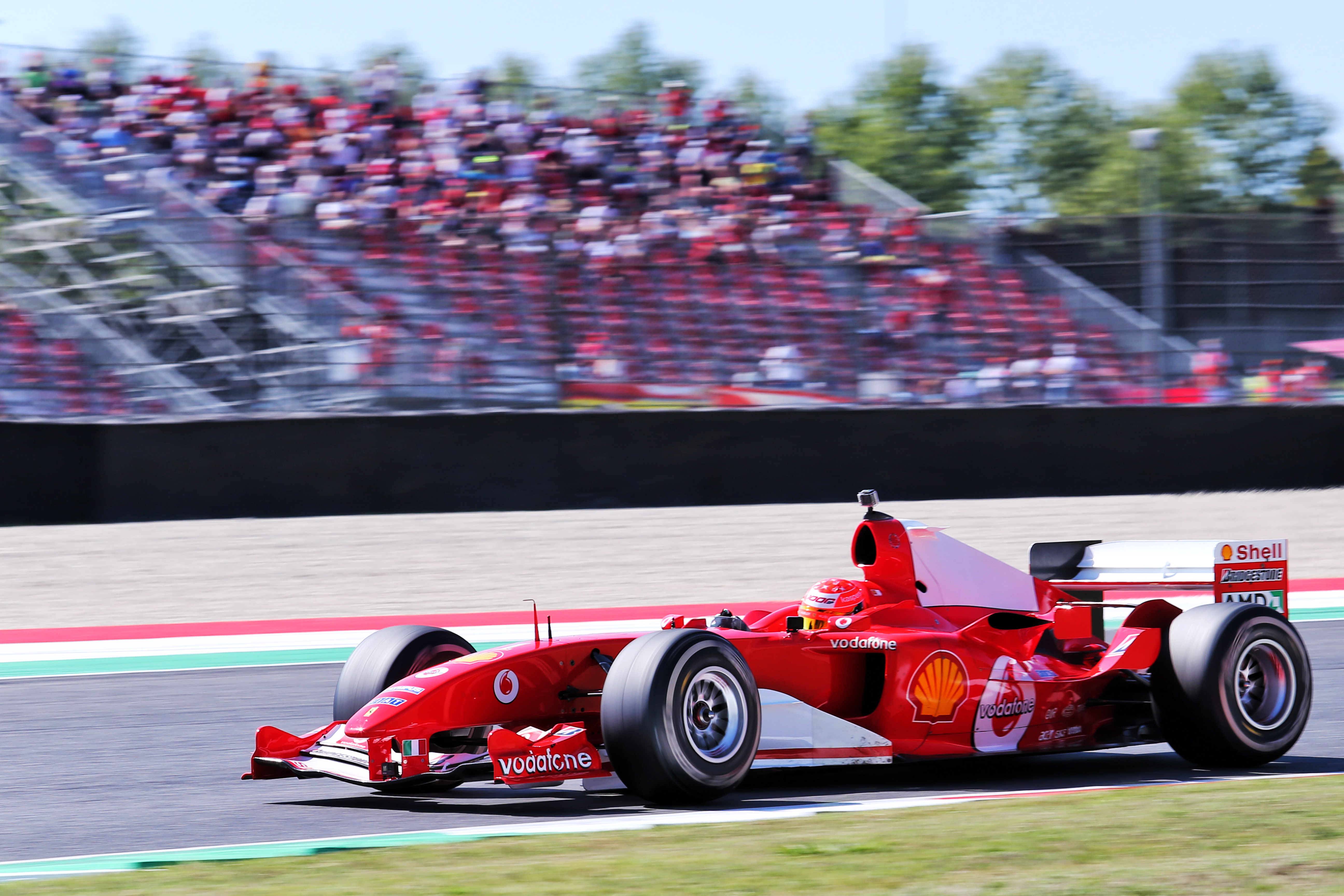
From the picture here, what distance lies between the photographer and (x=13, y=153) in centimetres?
1770

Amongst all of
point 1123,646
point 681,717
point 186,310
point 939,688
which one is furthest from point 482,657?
point 186,310

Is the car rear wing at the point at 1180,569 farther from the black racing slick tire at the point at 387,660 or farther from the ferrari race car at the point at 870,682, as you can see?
the black racing slick tire at the point at 387,660

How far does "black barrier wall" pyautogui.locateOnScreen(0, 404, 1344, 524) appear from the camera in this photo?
49.5ft

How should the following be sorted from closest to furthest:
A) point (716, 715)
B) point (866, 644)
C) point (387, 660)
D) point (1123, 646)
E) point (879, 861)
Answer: point (879, 861) → point (716, 715) → point (866, 644) → point (387, 660) → point (1123, 646)

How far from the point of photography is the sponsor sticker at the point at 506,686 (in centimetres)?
562

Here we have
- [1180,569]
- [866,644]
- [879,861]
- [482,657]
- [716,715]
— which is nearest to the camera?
[879,861]

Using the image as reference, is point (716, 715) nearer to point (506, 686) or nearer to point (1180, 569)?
point (506, 686)

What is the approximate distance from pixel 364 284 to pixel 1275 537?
919 cm

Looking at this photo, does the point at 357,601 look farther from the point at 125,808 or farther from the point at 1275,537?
the point at 1275,537

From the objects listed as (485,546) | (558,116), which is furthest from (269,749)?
(558,116)

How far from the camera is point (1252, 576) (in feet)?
22.7

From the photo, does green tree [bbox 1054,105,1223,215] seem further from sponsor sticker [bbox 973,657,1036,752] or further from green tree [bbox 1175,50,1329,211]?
sponsor sticker [bbox 973,657,1036,752]

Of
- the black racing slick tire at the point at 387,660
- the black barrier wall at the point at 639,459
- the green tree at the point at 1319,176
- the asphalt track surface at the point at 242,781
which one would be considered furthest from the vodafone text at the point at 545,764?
the green tree at the point at 1319,176

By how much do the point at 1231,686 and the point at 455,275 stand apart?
10.6 meters
